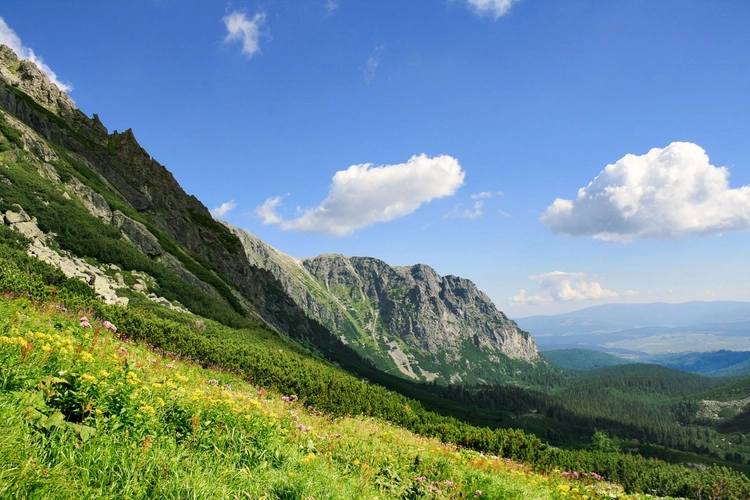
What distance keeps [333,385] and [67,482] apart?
29.2 metres

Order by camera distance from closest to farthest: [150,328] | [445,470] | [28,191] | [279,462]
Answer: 1. [279,462]
2. [445,470]
3. [150,328]
4. [28,191]

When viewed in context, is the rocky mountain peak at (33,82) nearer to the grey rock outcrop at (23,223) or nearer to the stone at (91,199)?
the stone at (91,199)

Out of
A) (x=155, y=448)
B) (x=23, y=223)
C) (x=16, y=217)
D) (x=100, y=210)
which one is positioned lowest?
(x=155, y=448)

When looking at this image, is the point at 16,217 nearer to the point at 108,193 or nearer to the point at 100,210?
the point at 100,210

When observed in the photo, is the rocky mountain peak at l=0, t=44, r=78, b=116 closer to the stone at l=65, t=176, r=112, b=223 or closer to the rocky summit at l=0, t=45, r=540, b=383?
the rocky summit at l=0, t=45, r=540, b=383

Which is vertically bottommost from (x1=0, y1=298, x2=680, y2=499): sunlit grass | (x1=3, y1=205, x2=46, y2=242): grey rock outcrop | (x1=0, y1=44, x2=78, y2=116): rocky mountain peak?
(x1=0, y1=298, x2=680, y2=499): sunlit grass

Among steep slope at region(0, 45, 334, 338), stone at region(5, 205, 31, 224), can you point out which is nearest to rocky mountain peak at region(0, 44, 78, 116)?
steep slope at region(0, 45, 334, 338)

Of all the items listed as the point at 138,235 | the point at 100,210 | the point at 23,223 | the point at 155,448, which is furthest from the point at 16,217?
the point at 155,448

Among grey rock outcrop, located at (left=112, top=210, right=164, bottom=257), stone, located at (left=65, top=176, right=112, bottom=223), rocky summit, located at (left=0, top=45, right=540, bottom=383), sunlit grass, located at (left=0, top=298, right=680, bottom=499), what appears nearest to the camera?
sunlit grass, located at (left=0, top=298, right=680, bottom=499)

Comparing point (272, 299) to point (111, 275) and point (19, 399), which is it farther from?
point (19, 399)

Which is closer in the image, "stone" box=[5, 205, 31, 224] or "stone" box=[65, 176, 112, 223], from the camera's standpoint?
"stone" box=[5, 205, 31, 224]

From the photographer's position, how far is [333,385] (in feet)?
105

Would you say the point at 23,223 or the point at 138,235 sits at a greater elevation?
the point at 138,235

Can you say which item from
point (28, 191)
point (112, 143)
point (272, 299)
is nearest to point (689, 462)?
point (272, 299)
